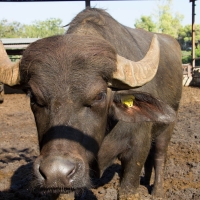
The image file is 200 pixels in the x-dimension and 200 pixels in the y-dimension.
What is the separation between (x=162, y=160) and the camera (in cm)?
548

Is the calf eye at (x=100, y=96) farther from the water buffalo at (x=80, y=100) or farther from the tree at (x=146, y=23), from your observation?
the tree at (x=146, y=23)

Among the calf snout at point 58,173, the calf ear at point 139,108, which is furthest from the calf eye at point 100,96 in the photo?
the calf snout at point 58,173

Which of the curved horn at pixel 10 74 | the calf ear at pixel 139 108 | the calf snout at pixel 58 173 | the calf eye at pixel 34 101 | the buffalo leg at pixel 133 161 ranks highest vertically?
the curved horn at pixel 10 74

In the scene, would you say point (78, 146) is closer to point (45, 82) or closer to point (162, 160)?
point (45, 82)

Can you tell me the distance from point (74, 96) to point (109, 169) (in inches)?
139

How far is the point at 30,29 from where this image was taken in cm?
7825

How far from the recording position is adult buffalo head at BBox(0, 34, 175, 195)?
8.64 ft

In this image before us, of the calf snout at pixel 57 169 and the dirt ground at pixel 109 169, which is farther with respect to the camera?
the dirt ground at pixel 109 169

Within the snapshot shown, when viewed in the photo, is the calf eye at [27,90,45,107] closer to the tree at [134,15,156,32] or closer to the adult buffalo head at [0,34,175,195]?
the adult buffalo head at [0,34,175,195]

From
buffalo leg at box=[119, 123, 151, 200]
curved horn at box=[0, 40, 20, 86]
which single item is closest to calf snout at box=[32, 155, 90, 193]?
curved horn at box=[0, 40, 20, 86]

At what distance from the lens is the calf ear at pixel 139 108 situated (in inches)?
134

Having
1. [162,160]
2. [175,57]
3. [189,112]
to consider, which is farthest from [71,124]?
[189,112]

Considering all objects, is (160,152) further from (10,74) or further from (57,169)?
(57,169)

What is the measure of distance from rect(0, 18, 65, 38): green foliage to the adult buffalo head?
55.4 meters
